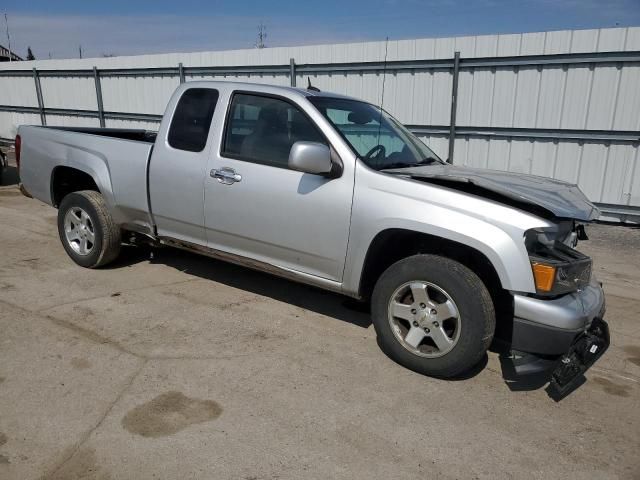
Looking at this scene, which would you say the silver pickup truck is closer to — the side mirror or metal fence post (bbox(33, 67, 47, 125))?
the side mirror

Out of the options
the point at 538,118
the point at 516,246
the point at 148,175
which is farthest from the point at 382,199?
the point at 538,118

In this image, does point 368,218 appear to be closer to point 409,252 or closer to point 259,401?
point 409,252

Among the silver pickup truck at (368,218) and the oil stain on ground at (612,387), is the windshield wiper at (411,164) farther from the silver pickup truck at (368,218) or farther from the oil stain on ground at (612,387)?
the oil stain on ground at (612,387)

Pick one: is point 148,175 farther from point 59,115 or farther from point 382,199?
point 59,115

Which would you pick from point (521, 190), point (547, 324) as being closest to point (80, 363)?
point (547, 324)

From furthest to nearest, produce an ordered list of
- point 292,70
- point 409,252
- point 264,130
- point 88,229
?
point 292,70, point 88,229, point 264,130, point 409,252

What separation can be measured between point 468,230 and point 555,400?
122 cm

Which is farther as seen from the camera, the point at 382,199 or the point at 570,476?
the point at 382,199

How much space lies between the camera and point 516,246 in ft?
9.68

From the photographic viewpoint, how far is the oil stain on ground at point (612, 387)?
3.31 m

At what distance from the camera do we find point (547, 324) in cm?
293

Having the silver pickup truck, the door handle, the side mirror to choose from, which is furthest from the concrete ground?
the side mirror

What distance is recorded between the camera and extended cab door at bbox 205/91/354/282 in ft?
11.9

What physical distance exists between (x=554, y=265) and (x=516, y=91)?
21.0 ft
